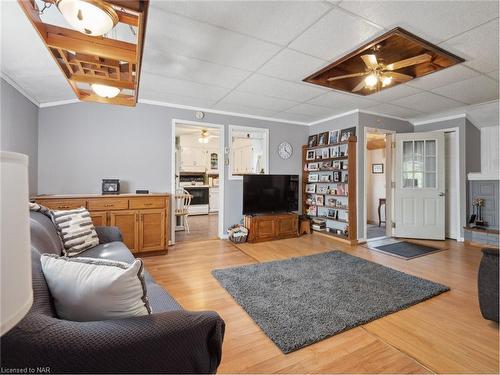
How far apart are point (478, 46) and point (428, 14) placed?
3.00 ft

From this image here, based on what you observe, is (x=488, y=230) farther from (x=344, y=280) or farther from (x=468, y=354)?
(x=468, y=354)

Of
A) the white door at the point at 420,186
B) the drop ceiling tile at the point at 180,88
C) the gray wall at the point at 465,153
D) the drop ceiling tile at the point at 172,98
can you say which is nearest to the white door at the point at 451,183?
the gray wall at the point at 465,153

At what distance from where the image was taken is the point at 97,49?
1.54 metres

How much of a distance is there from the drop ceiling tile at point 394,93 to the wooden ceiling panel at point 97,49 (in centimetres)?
341

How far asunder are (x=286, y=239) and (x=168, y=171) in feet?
8.44

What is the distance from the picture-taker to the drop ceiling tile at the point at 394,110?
14.1ft

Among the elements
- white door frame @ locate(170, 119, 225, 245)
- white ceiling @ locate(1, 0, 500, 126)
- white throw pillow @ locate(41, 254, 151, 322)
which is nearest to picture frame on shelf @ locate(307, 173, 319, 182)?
white ceiling @ locate(1, 0, 500, 126)

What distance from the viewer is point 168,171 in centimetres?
428

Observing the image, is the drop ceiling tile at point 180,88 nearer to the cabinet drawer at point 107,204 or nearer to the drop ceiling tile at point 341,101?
the drop ceiling tile at point 341,101

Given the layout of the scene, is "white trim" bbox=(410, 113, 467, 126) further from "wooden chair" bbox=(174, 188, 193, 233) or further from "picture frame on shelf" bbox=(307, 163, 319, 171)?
"wooden chair" bbox=(174, 188, 193, 233)

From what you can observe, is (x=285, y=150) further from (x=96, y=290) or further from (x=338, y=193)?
(x=96, y=290)

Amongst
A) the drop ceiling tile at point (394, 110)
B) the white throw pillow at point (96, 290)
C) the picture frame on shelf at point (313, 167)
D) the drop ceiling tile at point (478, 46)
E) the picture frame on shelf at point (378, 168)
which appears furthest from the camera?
the picture frame on shelf at point (378, 168)

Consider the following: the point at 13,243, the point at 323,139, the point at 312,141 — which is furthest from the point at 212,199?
the point at 13,243

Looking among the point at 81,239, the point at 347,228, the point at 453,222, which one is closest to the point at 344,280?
the point at 347,228
